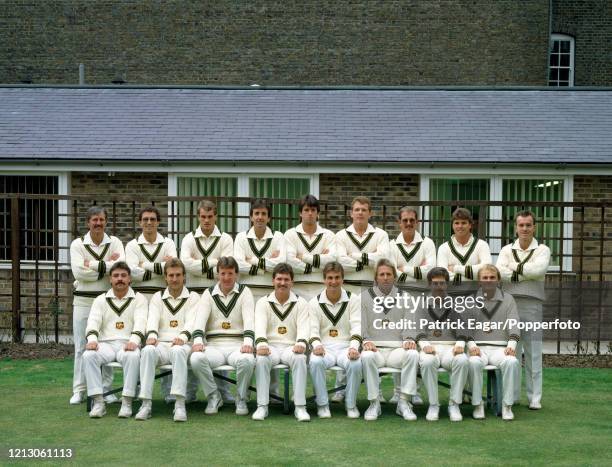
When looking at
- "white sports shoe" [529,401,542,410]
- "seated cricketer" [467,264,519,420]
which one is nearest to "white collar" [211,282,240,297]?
"seated cricketer" [467,264,519,420]

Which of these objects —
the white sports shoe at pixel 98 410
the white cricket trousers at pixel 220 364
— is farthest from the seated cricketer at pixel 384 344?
the white sports shoe at pixel 98 410

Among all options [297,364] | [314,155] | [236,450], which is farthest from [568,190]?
[236,450]

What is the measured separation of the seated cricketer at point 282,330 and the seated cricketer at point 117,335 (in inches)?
43.2

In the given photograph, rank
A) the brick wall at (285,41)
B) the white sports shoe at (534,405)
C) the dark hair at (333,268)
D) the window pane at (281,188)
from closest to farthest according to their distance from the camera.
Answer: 1. the dark hair at (333,268)
2. the white sports shoe at (534,405)
3. the window pane at (281,188)
4. the brick wall at (285,41)

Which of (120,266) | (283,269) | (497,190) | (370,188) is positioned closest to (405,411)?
(283,269)

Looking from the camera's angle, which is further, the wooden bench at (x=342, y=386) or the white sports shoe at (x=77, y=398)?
the white sports shoe at (x=77, y=398)

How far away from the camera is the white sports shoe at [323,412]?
27.6 ft

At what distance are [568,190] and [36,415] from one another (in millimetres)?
9110

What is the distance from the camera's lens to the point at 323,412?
332 inches

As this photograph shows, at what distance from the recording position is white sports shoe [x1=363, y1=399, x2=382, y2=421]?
8.32 m

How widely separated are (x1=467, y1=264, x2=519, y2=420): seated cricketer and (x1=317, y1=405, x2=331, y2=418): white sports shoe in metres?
1.30

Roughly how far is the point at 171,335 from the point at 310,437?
191 centimetres

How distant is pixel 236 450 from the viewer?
23.3 feet

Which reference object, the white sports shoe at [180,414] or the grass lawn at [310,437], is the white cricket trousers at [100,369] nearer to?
the grass lawn at [310,437]
